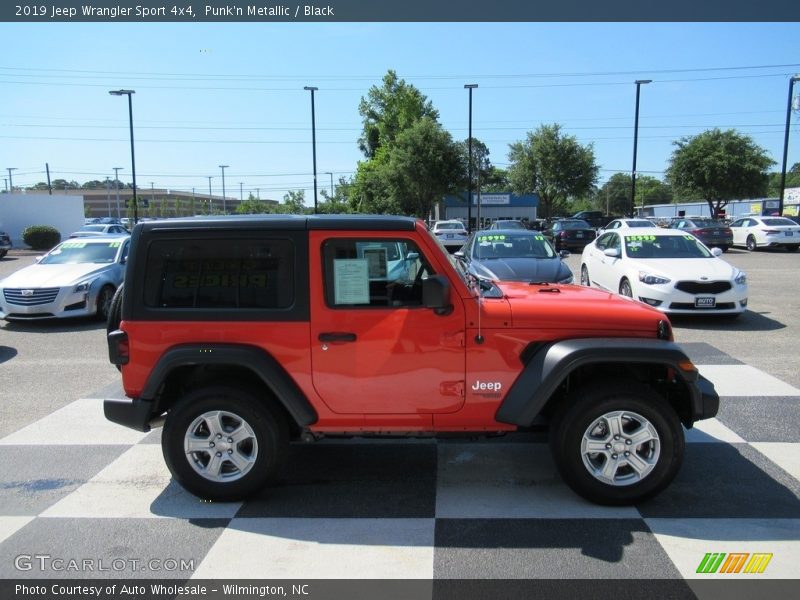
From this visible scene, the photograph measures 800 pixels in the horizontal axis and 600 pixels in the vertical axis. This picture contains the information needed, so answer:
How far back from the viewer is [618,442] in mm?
3709

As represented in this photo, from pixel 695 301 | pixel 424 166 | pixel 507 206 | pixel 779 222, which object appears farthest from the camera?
pixel 507 206

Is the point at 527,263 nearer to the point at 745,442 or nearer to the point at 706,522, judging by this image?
the point at 745,442

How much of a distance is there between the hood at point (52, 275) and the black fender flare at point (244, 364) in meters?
7.96

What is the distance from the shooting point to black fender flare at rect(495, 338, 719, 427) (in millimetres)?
3605

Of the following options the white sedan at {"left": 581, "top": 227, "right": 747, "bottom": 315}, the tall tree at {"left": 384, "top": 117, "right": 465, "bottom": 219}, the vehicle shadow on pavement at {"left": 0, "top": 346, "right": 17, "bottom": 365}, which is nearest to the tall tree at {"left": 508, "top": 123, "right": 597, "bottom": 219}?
the tall tree at {"left": 384, "top": 117, "right": 465, "bottom": 219}

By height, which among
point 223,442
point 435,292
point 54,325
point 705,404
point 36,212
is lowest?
point 54,325

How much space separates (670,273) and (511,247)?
9.99ft

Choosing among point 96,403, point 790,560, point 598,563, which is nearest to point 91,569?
point 598,563

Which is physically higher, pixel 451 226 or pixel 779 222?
pixel 779 222

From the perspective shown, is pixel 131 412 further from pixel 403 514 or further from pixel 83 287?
pixel 83 287

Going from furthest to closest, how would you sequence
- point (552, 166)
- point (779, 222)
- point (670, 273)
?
1. point (552, 166)
2. point (779, 222)
3. point (670, 273)

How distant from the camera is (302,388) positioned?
381cm

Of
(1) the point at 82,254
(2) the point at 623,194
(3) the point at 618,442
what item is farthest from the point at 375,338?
(2) the point at 623,194

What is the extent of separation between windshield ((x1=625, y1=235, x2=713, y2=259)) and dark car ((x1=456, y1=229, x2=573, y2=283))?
125 cm
